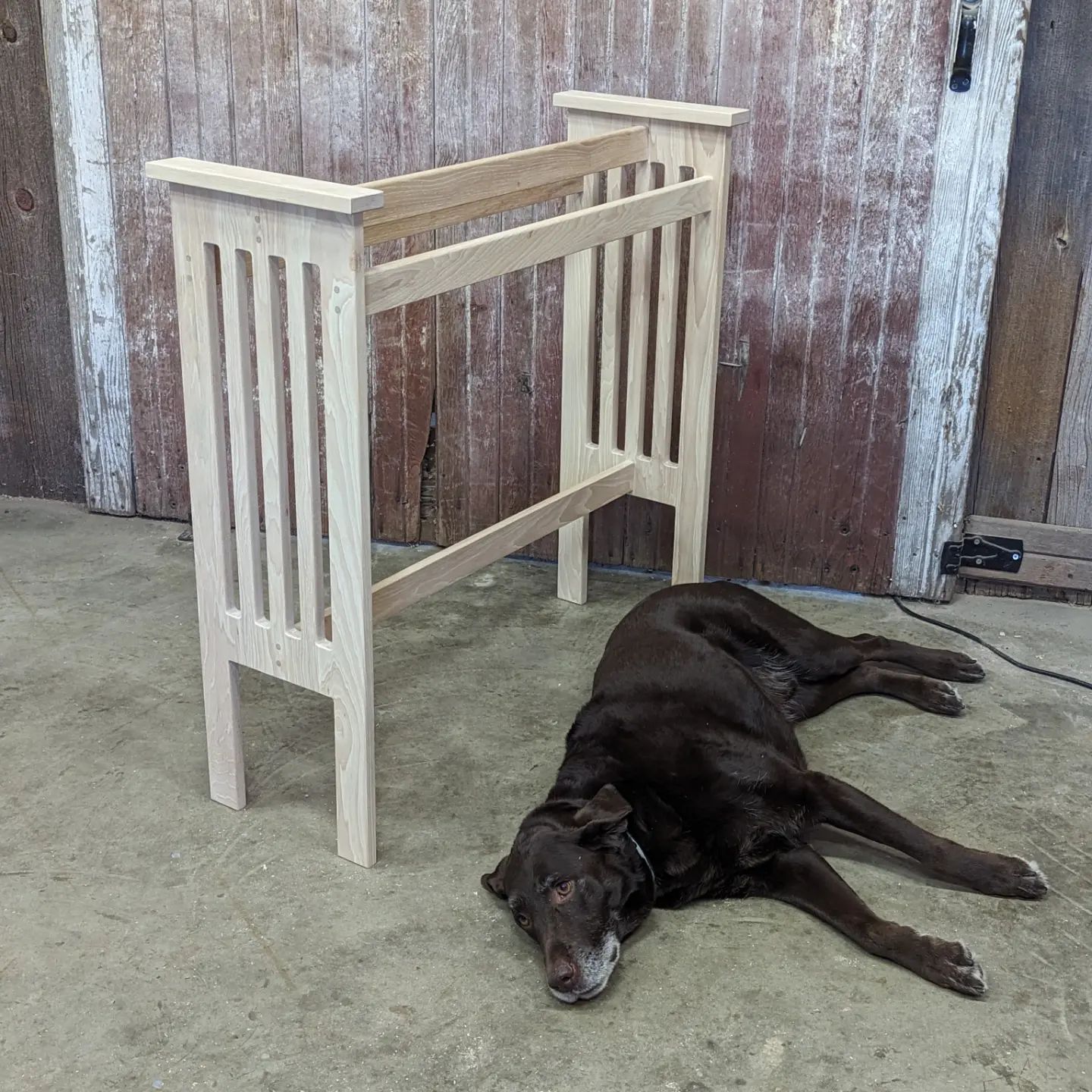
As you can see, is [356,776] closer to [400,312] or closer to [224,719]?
[224,719]

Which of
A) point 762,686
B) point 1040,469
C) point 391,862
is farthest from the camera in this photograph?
point 1040,469

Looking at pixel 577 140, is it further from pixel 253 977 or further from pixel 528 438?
pixel 253 977

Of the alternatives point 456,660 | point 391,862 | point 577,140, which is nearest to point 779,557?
point 456,660

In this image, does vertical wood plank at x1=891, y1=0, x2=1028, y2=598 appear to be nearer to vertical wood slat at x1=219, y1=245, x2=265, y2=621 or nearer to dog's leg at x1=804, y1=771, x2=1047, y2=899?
dog's leg at x1=804, y1=771, x2=1047, y2=899

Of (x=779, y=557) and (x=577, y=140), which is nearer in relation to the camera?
(x=577, y=140)

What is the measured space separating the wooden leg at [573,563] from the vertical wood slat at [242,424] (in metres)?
1.09

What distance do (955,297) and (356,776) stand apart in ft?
5.91

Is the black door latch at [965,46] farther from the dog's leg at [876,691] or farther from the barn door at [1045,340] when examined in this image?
the dog's leg at [876,691]

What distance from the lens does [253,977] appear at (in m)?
2.26

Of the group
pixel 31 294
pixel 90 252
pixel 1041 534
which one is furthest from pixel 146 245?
pixel 1041 534

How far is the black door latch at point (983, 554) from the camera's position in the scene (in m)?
3.51

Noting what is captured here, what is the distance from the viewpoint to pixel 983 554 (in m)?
3.52

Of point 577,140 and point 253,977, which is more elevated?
point 577,140

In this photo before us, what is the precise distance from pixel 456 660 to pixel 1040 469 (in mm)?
1508
